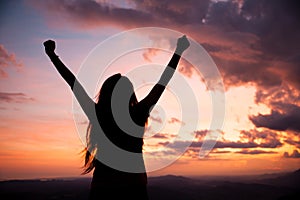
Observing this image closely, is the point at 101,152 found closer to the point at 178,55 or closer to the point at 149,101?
the point at 149,101

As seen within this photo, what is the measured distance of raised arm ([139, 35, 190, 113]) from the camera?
9.86 ft

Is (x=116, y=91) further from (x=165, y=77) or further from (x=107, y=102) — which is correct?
(x=165, y=77)

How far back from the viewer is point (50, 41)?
3666 millimetres

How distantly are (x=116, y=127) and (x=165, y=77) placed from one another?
0.74 m

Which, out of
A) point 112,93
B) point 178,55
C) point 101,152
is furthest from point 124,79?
point 101,152

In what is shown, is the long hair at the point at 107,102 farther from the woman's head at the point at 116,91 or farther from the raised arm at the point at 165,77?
the raised arm at the point at 165,77

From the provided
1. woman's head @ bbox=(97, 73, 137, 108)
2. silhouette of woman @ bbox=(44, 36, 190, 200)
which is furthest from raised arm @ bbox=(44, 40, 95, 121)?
woman's head @ bbox=(97, 73, 137, 108)

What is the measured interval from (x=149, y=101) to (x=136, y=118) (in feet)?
0.87

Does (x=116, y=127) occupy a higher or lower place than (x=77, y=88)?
lower

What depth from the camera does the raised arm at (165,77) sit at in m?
3.00

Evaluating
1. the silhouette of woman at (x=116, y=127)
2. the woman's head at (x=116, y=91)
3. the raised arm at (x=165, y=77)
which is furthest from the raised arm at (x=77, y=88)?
the raised arm at (x=165, y=77)

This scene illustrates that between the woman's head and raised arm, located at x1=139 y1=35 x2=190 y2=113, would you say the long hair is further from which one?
raised arm, located at x1=139 y1=35 x2=190 y2=113

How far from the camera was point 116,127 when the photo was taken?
3.24 metres

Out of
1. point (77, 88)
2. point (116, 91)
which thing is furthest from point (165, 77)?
point (77, 88)
